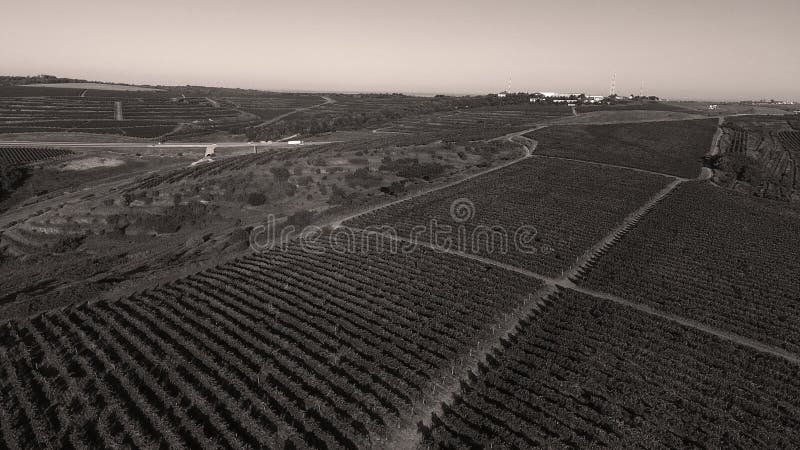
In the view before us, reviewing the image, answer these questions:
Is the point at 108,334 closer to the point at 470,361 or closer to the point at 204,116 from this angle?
the point at 470,361

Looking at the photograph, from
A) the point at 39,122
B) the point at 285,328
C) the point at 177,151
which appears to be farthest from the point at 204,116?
the point at 285,328

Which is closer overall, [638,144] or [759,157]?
[759,157]

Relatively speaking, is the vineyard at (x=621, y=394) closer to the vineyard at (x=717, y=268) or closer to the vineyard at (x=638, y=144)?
the vineyard at (x=717, y=268)

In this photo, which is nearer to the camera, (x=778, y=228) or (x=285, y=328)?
(x=285, y=328)

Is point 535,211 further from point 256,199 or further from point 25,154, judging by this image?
point 25,154

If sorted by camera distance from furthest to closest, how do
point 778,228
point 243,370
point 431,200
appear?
point 431,200 → point 778,228 → point 243,370

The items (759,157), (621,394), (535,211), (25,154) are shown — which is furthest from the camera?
(759,157)

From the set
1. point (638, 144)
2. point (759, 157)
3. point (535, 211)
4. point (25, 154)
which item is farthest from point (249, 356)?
point (759, 157)
